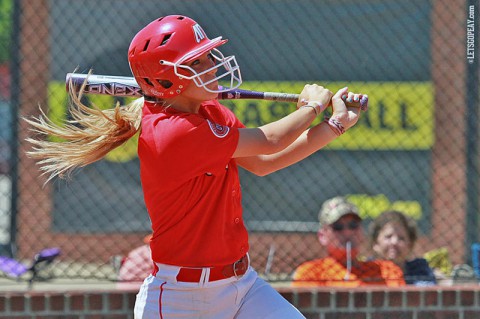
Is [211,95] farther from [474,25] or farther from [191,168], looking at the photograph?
[474,25]

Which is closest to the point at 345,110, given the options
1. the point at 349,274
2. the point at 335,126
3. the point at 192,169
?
the point at 335,126

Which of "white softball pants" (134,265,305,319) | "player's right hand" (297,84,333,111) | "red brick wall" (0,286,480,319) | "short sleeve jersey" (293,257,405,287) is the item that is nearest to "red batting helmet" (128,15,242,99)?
"player's right hand" (297,84,333,111)

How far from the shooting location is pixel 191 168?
10.5 feet

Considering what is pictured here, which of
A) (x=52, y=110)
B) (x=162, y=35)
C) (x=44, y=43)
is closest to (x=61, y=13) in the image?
(x=44, y=43)

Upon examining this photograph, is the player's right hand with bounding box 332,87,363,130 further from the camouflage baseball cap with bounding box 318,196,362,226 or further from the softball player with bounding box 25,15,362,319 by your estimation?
the camouflage baseball cap with bounding box 318,196,362,226

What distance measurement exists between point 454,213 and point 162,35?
3296 mm

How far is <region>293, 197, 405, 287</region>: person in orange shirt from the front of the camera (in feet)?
16.5

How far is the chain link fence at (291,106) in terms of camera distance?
19.8 ft

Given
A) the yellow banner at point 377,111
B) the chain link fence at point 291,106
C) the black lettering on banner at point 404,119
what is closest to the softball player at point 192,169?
the chain link fence at point 291,106

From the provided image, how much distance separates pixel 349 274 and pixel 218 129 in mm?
2127

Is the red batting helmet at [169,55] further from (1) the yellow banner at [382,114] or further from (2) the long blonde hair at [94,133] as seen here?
(1) the yellow banner at [382,114]

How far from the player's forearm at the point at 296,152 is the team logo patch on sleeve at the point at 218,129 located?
14.5 inches

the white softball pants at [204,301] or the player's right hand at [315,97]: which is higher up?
the player's right hand at [315,97]

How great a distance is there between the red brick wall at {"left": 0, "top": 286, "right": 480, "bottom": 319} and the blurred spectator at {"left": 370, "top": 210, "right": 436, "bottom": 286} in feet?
0.78
